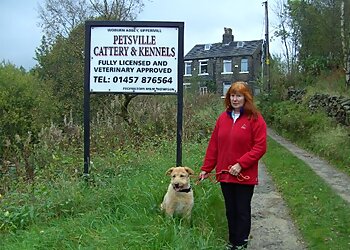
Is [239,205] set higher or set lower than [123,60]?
lower

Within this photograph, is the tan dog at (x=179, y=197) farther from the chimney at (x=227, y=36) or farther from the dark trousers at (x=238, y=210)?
the chimney at (x=227, y=36)

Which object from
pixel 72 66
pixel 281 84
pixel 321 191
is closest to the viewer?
pixel 321 191

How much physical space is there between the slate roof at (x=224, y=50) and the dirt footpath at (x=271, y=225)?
157 ft

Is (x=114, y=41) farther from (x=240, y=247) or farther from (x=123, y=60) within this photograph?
(x=240, y=247)

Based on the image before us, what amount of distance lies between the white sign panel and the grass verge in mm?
2689

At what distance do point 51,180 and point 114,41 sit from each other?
7.13 feet

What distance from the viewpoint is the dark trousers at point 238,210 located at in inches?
210

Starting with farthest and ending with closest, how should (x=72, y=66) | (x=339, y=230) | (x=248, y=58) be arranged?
(x=248, y=58) < (x=72, y=66) < (x=339, y=230)

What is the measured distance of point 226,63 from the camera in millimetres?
57156

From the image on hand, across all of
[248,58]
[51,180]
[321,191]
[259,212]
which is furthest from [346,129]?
[248,58]

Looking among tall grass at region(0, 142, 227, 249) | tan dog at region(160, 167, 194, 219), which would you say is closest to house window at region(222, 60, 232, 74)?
tall grass at region(0, 142, 227, 249)

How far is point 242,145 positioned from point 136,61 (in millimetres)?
2651

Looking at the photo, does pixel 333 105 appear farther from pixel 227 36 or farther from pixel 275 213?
pixel 227 36

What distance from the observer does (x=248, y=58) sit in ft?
182
